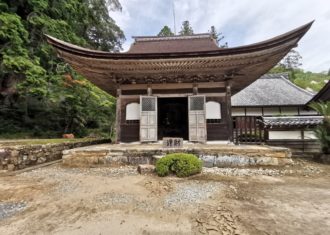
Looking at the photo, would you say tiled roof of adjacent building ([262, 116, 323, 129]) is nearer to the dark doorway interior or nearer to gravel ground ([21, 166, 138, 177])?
the dark doorway interior

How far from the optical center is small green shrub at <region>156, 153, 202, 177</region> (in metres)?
4.95

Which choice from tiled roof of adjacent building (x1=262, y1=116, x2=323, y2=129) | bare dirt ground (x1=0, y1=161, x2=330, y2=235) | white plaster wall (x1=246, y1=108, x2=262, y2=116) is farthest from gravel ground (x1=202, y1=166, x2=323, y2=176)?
white plaster wall (x1=246, y1=108, x2=262, y2=116)

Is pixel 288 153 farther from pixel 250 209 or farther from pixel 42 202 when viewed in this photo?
pixel 42 202

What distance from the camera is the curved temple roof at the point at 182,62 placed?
6648 mm

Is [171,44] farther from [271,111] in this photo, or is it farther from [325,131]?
[271,111]

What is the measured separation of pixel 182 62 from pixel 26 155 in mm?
5707

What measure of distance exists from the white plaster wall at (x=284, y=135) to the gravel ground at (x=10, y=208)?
848 centimetres

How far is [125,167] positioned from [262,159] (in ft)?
13.1

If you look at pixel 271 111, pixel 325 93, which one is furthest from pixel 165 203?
pixel 271 111

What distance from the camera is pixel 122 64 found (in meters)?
7.42

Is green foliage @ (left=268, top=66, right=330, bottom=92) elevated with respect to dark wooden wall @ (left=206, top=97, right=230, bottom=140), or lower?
elevated

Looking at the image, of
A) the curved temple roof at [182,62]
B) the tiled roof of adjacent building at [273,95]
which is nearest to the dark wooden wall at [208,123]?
the curved temple roof at [182,62]

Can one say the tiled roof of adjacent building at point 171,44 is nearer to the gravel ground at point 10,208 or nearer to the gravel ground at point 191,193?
the gravel ground at point 191,193

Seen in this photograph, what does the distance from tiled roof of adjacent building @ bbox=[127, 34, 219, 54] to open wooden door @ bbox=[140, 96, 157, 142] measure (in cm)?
308
